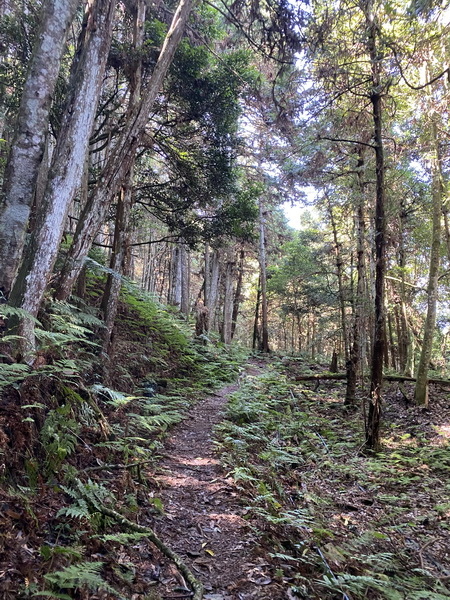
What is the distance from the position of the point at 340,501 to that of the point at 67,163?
6.18 metres

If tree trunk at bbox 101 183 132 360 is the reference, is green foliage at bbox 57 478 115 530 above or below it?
below

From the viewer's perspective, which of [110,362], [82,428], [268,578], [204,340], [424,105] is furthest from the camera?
[204,340]

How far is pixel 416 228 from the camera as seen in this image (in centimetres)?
1389

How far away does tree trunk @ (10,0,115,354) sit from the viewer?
445 centimetres

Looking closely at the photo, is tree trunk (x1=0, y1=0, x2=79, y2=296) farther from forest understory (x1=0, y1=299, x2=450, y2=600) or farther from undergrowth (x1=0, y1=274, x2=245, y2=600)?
forest understory (x1=0, y1=299, x2=450, y2=600)

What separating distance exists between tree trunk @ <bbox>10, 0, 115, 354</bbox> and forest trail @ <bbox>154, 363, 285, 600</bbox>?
2.49 meters

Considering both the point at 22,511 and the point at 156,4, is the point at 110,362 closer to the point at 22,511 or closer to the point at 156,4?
the point at 22,511

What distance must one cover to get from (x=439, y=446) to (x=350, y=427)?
2.02 meters

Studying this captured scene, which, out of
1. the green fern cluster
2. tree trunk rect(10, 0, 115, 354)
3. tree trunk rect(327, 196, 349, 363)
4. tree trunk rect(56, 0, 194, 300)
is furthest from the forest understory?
tree trunk rect(327, 196, 349, 363)

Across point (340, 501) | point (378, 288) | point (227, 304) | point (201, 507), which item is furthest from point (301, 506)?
point (227, 304)

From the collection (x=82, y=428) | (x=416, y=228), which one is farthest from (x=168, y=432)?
(x=416, y=228)

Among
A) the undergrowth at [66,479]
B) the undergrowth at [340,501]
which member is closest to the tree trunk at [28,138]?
the undergrowth at [66,479]

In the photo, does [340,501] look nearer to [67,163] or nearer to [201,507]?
[201,507]

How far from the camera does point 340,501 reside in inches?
206
